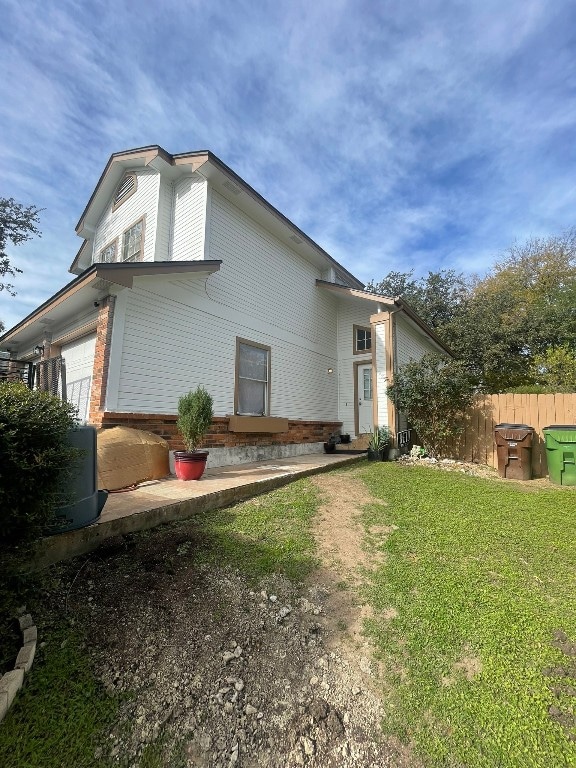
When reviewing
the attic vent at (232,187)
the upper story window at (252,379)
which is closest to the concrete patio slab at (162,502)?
the upper story window at (252,379)

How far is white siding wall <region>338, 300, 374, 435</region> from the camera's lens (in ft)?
38.8

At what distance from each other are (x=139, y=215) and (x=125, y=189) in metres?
1.65

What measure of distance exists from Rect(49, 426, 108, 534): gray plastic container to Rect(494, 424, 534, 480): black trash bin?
7745 mm

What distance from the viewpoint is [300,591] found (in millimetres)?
2893

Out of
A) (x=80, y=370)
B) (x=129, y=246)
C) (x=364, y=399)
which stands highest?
(x=129, y=246)

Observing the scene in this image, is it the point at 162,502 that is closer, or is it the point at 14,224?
the point at 162,502

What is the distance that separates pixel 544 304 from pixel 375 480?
20.0 metres

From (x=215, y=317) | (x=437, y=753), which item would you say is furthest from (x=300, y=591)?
(x=215, y=317)

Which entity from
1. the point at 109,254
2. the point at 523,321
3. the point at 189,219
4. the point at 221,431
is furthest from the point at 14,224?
the point at 523,321

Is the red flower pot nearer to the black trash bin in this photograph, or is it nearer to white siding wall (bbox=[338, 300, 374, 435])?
the black trash bin

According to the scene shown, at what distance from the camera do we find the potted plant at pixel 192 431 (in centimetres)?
572

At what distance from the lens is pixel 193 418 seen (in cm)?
594

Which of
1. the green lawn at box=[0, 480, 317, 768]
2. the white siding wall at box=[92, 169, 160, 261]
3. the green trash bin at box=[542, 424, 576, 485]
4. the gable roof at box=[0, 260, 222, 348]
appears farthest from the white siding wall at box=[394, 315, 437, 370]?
the green lawn at box=[0, 480, 317, 768]

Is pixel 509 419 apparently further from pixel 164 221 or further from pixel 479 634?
pixel 164 221
